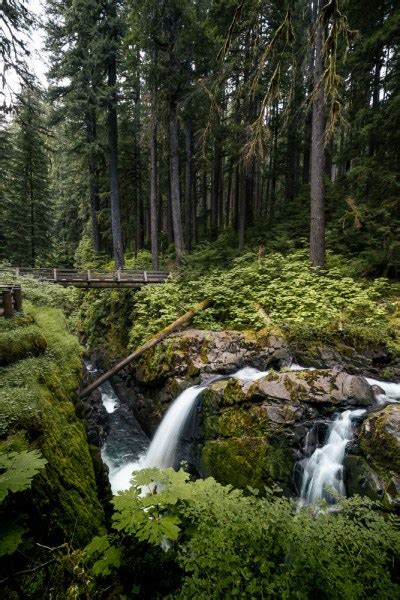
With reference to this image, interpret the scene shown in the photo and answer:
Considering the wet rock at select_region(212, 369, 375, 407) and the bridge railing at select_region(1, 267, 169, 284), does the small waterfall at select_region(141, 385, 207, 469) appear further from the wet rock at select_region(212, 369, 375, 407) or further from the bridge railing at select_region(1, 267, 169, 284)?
the bridge railing at select_region(1, 267, 169, 284)

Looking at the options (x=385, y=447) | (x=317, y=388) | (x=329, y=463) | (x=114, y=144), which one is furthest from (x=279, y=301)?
(x=114, y=144)

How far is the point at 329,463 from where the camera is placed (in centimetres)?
573

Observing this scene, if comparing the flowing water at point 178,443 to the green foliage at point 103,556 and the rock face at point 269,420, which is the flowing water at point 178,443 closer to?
the rock face at point 269,420

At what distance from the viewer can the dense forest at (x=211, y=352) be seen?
276 centimetres

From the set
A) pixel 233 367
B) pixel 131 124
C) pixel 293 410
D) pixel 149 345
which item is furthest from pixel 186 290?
pixel 131 124

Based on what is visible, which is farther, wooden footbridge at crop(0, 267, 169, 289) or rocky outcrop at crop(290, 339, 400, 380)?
wooden footbridge at crop(0, 267, 169, 289)

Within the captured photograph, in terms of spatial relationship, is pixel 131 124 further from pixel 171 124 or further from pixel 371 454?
pixel 371 454

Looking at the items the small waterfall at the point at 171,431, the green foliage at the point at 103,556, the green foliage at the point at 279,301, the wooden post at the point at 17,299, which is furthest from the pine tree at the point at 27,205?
the green foliage at the point at 103,556

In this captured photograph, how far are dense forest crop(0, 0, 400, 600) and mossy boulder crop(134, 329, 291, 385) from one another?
0.20ft

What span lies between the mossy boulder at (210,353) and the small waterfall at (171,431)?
831 mm

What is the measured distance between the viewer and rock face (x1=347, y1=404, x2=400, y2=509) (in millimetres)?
4965

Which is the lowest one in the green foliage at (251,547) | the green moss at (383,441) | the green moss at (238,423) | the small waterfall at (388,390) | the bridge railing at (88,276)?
the green moss at (238,423)

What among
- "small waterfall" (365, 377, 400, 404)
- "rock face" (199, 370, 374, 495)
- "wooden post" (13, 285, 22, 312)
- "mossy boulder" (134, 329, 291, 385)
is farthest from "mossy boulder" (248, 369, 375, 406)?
"wooden post" (13, 285, 22, 312)

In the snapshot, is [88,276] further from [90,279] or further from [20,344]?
[20,344]
